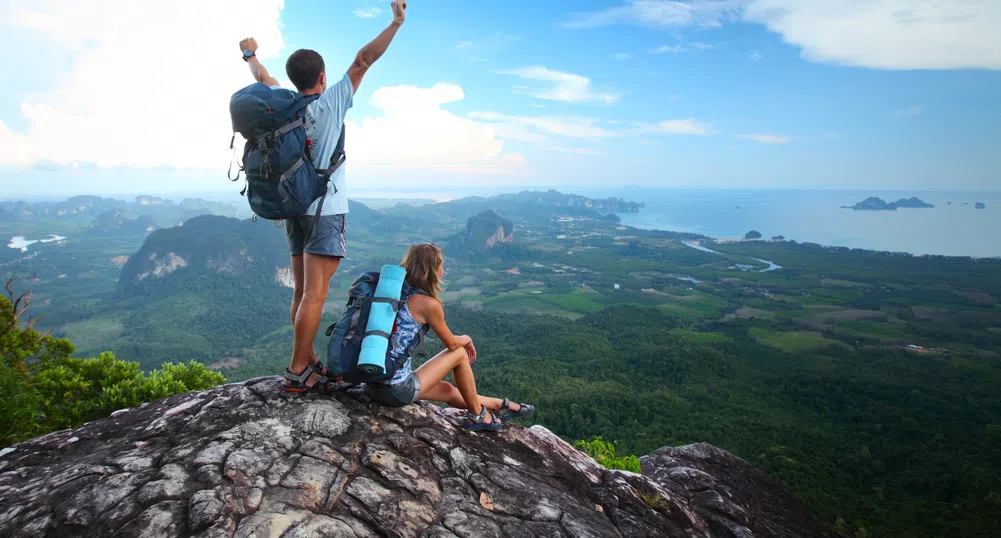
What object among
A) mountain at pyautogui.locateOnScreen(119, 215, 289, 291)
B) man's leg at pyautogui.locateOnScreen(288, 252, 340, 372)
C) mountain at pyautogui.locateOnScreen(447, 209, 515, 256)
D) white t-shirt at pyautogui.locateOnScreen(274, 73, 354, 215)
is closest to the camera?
white t-shirt at pyautogui.locateOnScreen(274, 73, 354, 215)

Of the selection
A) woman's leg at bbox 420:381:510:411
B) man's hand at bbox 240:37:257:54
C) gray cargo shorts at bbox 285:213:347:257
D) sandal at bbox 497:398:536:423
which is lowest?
sandal at bbox 497:398:536:423

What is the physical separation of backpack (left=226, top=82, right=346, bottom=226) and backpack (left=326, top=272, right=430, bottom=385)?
966mm

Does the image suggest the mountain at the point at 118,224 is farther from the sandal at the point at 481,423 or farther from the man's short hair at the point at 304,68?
the sandal at the point at 481,423

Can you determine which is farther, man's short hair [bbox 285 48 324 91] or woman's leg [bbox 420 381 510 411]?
woman's leg [bbox 420 381 510 411]

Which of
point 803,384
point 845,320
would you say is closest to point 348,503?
point 803,384

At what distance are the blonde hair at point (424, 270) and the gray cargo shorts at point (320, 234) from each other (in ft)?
→ 2.24

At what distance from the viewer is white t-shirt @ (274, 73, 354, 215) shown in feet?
13.0

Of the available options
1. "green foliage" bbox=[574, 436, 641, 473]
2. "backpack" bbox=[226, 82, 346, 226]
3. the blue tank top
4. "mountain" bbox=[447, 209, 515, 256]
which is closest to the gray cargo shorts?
"backpack" bbox=[226, 82, 346, 226]

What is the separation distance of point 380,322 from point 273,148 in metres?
1.76

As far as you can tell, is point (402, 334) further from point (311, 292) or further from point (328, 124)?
point (328, 124)

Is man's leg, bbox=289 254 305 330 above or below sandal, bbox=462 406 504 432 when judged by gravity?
above

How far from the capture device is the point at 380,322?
162 inches

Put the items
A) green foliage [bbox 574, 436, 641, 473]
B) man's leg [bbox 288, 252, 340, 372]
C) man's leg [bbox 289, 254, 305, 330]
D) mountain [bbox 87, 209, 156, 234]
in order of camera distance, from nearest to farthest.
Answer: man's leg [bbox 288, 252, 340, 372] → man's leg [bbox 289, 254, 305, 330] → green foliage [bbox 574, 436, 641, 473] → mountain [bbox 87, 209, 156, 234]

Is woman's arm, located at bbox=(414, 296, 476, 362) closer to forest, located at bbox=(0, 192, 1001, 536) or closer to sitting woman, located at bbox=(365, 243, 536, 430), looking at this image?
sitting woman, located at bbox=(365, 243, 536, 430)
